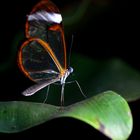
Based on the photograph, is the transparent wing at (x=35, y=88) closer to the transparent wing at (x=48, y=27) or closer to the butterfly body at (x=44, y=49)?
the butterfly body at (x=44, y=49)

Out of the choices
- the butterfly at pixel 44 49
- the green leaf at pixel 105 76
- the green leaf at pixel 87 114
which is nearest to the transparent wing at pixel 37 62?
the butterfly at pixel 44 49

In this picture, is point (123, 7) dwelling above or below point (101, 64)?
above

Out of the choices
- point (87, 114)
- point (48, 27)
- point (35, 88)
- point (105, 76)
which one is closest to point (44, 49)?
point (48, 27)

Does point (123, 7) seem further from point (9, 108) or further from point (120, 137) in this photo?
point (120, 137)

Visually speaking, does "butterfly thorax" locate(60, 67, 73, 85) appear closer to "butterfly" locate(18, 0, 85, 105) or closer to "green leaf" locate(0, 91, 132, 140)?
"butterfly" locate(18, 0, 85, 105)

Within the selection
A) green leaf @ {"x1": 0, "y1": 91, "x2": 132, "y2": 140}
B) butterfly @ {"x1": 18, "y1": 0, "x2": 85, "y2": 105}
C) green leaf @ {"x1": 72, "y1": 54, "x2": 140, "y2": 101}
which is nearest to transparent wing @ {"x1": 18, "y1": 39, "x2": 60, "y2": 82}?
butterfly @ {"x1": 18, "y1": 0, "x2": 85, "y2": 105}

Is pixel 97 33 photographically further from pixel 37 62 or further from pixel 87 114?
pixel 87 114

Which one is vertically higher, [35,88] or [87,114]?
[87,114]

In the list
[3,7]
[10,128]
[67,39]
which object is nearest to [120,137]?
[10,128]
